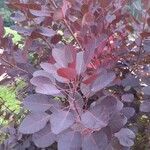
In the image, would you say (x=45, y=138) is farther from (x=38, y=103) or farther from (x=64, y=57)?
(x=64, y=57)

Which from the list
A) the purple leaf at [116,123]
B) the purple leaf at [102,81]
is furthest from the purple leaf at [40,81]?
the purple leaf at [116,123]

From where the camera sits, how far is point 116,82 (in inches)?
53.5

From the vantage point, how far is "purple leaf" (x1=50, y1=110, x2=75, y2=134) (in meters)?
1.02

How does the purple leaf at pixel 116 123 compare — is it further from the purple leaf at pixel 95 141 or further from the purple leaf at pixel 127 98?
the purple leaf at pixel 127 98

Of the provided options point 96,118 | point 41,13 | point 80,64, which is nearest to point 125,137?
point 96,118

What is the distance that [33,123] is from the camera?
1.12 metres

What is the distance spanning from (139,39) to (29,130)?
0.58 meters

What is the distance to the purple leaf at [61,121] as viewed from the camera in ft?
3.35

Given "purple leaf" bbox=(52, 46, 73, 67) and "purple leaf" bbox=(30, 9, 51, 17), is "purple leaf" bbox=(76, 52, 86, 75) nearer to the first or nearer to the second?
"purple leaf" bbox=(52, 46, 73, 67)

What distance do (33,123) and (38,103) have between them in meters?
0.06

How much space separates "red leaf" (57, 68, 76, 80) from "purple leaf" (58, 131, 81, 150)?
17cm

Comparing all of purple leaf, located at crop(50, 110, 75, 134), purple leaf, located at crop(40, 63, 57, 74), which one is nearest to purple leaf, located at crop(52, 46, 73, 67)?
purple leaf, located at crop(40, 63, 57, 74)

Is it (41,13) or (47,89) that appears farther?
(41,13)

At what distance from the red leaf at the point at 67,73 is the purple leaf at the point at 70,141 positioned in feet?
0.56
